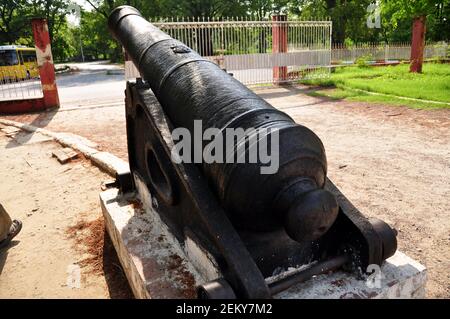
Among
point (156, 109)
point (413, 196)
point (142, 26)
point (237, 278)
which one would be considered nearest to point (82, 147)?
point (142, 26)

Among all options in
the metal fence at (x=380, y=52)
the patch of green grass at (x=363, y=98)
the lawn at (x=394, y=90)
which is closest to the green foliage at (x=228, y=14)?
the metal fence at (x=380, y=52)

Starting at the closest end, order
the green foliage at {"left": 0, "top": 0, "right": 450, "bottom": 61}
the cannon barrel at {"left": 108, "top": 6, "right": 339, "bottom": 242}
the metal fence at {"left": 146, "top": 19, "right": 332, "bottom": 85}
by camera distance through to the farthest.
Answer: the cannon barrel at {"left": 108, "top": 6, "right": 339, "bottom": 242} → the metal fence at {"left": 146, "top": 19, "right": 332, "bottom": 85} → the green foliage at {"left": 0, "top": 0, "right": 450, "bottom": 61}

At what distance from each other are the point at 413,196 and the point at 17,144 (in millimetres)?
6301

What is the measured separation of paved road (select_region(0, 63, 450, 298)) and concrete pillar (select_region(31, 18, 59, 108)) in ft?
1.38

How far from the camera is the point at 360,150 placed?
549cm

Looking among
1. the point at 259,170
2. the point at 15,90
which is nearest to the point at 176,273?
the point at 259,170

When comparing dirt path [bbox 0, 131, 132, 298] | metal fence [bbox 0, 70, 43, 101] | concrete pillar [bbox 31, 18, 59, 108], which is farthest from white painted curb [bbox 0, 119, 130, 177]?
metal fence [bbox 0, 70, 43, 101]

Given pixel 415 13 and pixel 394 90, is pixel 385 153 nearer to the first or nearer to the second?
pixel 394 90

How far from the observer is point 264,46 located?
43.9 feet

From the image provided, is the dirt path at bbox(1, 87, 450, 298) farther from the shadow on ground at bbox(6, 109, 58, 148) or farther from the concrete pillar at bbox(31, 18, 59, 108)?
the concrete pillar at bbox(31, 18, 59, 108)

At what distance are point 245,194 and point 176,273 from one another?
2.55 ft

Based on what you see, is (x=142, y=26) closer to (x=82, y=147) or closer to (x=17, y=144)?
(x=82, y=147)

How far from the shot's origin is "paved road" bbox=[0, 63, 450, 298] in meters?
3.12
